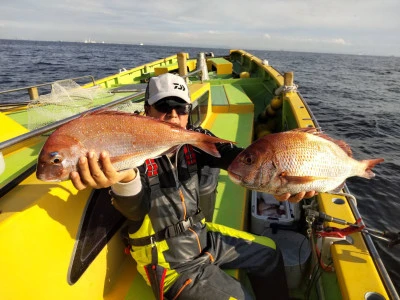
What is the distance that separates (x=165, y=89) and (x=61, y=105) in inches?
99.2

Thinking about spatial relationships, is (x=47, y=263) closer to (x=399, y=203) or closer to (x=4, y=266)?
(x=4, y=266)

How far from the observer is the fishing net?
3.58 metres

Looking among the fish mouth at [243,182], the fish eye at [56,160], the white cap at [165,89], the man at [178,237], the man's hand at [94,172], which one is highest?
the white cap at [165,89]

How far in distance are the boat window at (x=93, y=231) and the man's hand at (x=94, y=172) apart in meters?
0.51

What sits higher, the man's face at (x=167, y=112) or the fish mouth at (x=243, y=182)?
the man's face at (x=167, y=112)

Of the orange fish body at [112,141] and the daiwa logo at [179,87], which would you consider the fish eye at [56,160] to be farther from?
the daiwa logo at [179,87]

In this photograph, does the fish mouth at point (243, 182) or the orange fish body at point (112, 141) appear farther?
the fish mouth at point (243, 182)

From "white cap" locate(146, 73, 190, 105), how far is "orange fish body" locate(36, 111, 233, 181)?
0.46 meters

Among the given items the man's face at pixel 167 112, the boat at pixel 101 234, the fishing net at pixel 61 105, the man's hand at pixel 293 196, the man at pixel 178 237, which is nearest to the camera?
the boat at pixel 101 234

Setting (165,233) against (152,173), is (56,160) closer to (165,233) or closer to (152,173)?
Result: (152,173)

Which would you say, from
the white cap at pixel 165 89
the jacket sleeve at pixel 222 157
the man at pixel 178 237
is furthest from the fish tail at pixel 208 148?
the jacket sleeve at pixel 222 157

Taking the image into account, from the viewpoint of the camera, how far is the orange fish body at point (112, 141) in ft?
5.38

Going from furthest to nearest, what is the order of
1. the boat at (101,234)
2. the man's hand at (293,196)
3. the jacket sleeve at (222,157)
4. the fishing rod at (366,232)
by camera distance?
the jacket sleeve at (222,157) < the fishing rod at (366,232) < the man's hand at (293,196) < the boat at (101,234)

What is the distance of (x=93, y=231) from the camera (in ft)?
7.19
